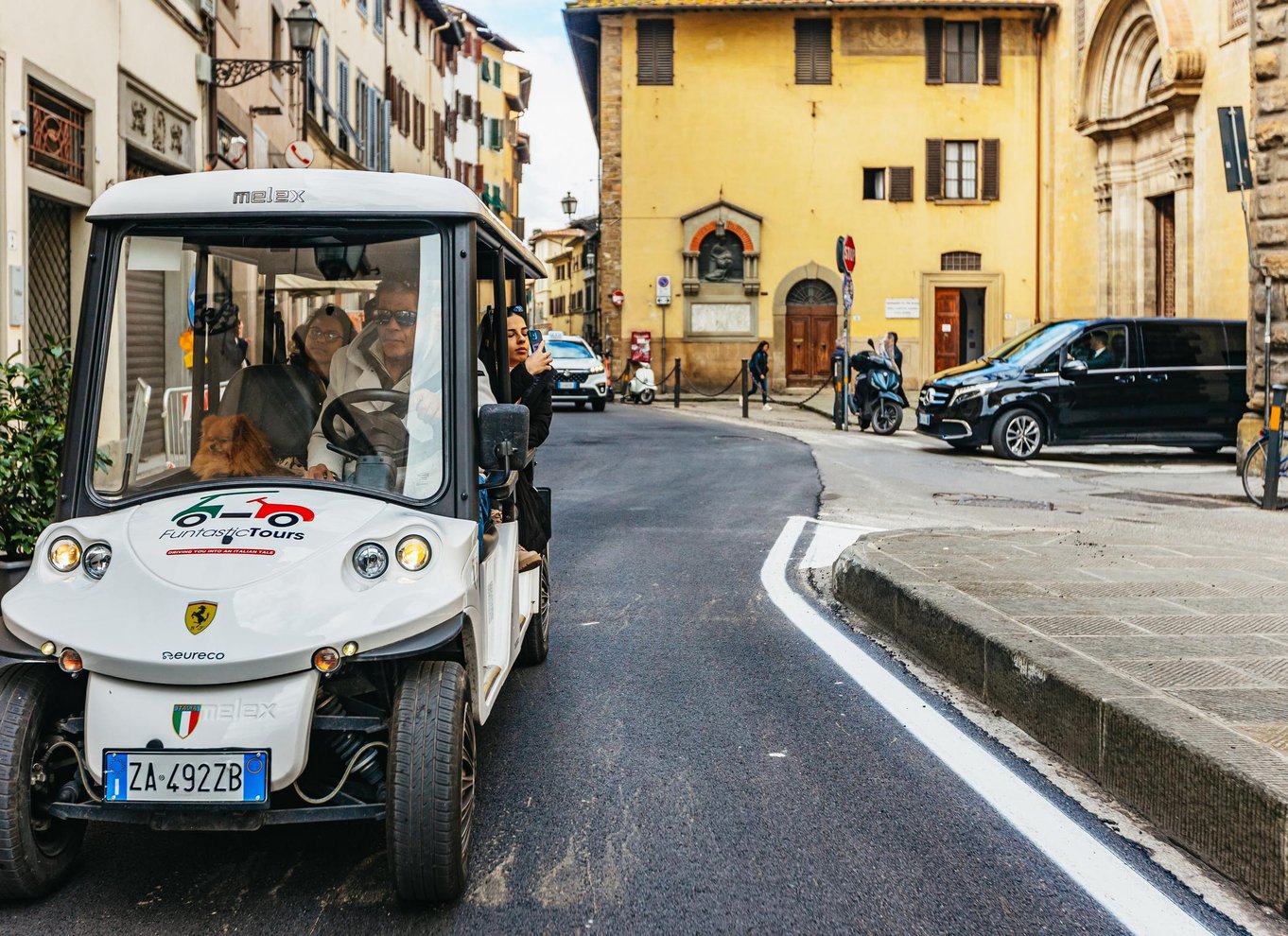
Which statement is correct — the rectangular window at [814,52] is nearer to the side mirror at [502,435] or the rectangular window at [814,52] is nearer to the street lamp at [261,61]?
the street lamp at [261,61]

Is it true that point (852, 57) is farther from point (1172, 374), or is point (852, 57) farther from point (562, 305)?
point (562, 305)

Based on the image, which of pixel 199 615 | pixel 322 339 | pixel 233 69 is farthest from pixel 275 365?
pixel 233 69

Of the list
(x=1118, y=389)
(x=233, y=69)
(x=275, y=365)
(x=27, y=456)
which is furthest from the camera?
(x=1118, y=389)

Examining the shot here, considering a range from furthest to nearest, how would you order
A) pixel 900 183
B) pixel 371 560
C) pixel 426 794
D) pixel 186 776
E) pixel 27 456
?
pixel 900 183 → pixel 27 456 → pixel 371 560 → pixel 426 794 → pixel 186 776

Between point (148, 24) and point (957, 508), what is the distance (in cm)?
967

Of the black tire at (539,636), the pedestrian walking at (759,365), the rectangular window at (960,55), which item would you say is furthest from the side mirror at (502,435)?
the rectangular window at (960,55)

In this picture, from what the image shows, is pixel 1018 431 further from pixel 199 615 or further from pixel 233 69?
pixel 199 615

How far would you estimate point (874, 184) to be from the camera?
3962cm

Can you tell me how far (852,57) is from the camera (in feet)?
129

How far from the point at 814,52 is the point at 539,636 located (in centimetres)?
3579

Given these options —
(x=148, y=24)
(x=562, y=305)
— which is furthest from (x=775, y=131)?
(x=562, y=305)

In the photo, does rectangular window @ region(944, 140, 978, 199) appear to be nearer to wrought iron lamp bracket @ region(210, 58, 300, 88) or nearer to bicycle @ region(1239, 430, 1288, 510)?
wrought iron lamp bracket @ region(210, 58, 300, 88)

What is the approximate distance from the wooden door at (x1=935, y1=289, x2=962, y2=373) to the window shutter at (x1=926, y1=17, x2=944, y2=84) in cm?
577

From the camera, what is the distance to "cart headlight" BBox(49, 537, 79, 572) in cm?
358
